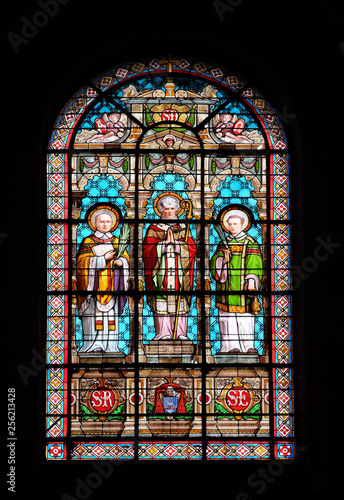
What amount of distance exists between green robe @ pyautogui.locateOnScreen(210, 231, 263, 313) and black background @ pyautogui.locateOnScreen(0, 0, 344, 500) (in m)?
0.41

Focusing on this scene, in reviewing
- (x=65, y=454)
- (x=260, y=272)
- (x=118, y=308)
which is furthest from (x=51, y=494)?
(x=260, y=272)

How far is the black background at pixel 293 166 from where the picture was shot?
9805 mm

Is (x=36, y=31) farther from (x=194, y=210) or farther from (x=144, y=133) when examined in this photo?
(x=194, y=210)

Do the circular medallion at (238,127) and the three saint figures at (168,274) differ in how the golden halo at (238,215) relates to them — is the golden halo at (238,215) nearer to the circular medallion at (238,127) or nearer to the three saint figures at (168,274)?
the three saint figures at (168,274)

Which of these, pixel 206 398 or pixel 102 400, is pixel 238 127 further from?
pixel 102 400

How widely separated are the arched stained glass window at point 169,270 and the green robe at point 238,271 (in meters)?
0.01

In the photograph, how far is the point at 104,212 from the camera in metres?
10.6

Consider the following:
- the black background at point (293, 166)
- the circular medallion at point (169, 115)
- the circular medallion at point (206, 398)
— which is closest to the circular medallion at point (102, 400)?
the black background at point (293, 166)

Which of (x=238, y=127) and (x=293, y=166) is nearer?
(x=293, y=166)

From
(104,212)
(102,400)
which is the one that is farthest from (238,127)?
(102,400)

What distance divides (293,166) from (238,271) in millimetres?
1187

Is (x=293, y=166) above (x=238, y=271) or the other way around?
above

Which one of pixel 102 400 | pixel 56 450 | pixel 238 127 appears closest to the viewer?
pixel 56 450

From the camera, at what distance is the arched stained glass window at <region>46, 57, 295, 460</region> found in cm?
1016
